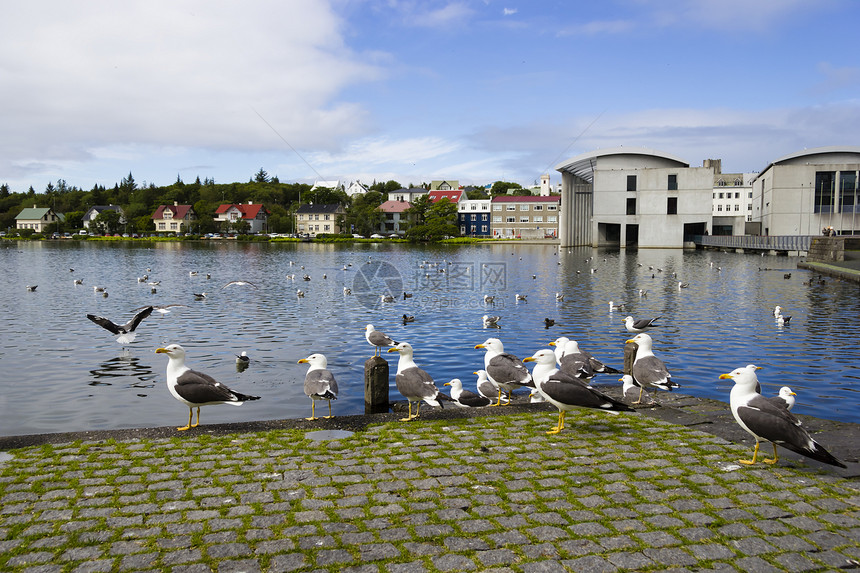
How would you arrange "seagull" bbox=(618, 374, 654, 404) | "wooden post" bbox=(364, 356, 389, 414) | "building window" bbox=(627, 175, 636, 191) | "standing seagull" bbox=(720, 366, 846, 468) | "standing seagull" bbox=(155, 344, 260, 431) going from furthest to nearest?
"building window" bbox=(627, 175, 636, 191) < "wooden post" bbox=(364, 356, 389, 414) < "seagull" bbox=(618, 374, 654, 404) < "standing seagull" bbox=(155, 344, 260, 431) < "standing seagull" bbox=(720, 366, 846, 468)

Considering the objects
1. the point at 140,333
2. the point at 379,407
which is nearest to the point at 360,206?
the point at 140,333

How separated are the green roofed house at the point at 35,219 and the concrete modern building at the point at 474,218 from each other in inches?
5229

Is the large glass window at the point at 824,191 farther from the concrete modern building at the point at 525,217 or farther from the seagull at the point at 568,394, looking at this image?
the seagull at the point at 568,394

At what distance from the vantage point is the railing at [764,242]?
67969 millimetres

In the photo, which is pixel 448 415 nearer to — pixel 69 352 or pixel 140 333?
pixel 69 352

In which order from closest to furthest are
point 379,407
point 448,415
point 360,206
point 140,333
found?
point 448,415 < point 379,407 < point 140,333 < point 360,206

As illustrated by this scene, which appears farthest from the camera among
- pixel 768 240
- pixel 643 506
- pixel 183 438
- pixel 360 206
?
pixel 360 206

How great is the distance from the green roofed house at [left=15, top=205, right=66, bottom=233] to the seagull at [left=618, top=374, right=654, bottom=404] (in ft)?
696

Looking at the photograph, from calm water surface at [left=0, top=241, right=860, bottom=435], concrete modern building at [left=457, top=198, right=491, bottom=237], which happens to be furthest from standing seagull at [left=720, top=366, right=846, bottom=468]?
concrete modern building at [left=457, top=198, right=491, bottom=237]

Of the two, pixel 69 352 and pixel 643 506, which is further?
pixel 69 352

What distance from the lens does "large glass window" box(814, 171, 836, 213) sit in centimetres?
8112

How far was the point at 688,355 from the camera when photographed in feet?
59.0

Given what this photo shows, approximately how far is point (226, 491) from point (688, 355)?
15630 mm

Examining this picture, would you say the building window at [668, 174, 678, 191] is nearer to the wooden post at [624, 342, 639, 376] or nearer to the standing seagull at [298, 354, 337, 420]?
the wooden post at [624, 342, 639, 376]
